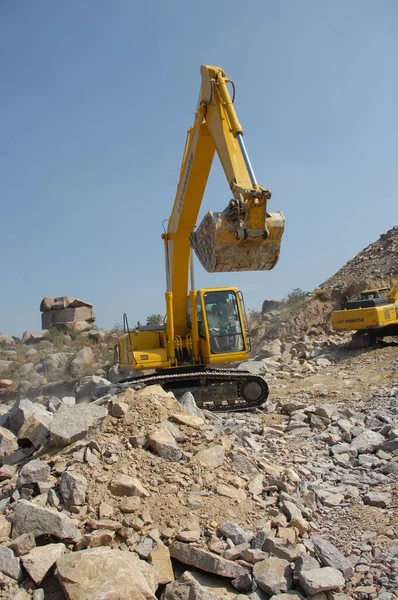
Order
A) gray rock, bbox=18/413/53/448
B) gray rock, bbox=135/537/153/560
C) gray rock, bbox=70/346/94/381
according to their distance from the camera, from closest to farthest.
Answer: gray rock, bbox=135/537/153/560, gray rock, bbox=18/413/53/448, gray rock, bbox=70/346/94/381

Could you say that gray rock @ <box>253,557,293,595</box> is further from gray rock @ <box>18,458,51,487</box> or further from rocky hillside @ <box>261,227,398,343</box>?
rocky hillside @ <box>261,227,398,343</box>

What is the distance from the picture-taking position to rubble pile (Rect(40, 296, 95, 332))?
1164 inches

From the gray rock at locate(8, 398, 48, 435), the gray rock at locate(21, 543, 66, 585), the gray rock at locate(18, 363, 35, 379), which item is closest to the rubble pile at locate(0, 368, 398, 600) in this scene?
the gray rock at locate(21, 543, 66, 585)

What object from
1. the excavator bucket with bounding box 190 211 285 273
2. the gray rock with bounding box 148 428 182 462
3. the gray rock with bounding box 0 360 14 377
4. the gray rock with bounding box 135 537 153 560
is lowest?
the gray rock with bounding box 135 537 153 560

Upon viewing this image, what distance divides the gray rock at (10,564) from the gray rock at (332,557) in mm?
2064

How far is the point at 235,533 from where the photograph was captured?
3.89 metres

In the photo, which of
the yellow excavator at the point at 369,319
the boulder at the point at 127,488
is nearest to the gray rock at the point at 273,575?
the boulder at the point at 127,488

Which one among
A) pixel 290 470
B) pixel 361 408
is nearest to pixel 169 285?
pixel 361 408

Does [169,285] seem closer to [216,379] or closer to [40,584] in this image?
[216,379]

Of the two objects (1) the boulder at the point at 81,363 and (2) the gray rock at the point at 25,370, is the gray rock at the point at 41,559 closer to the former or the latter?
(1) the boulder at the point at 81,363

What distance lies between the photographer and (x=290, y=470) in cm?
526

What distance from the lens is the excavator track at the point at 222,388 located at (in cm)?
892

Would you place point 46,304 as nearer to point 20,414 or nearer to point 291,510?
point 20,414

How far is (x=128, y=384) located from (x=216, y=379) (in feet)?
4.99
